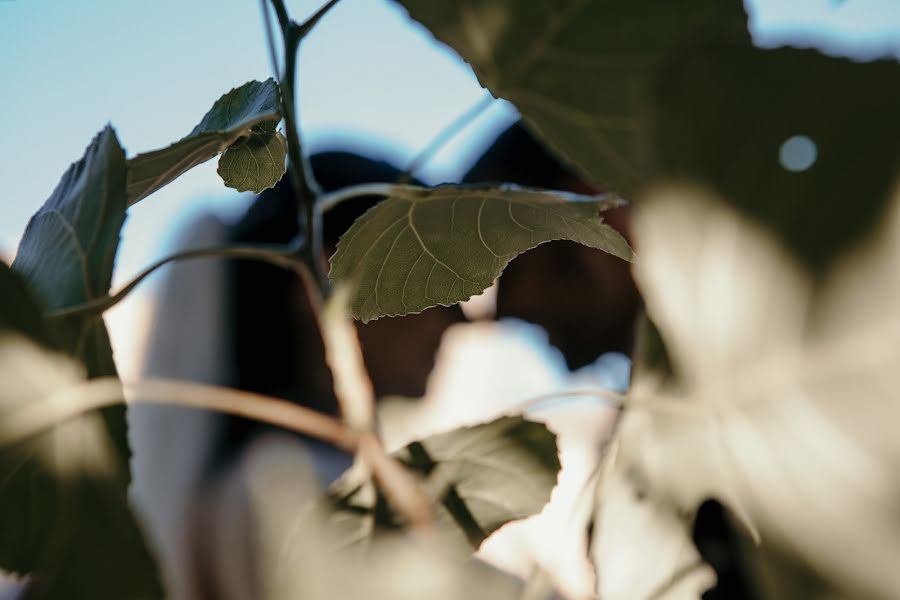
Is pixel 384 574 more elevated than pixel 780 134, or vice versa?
pixel 780 134

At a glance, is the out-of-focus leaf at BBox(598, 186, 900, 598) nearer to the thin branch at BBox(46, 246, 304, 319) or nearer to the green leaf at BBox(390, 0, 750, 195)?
the green leaf at BBox(390, 0, 750, 195)

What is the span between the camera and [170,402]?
0.92 feet

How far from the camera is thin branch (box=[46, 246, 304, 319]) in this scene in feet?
0.97

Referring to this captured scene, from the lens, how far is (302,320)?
2812 millimetres

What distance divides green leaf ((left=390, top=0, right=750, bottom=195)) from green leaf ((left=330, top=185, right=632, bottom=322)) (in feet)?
0.19

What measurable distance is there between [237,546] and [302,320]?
85 cm

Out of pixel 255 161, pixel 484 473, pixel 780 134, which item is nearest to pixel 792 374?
pixel 780 134

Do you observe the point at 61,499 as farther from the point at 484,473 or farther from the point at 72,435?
the point at 484,473

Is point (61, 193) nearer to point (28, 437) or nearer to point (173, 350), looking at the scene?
point (28, 437)

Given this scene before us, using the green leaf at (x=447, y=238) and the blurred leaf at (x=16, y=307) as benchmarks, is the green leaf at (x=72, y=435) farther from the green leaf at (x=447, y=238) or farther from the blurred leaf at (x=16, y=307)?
the green leaf at (x=447, y=238)

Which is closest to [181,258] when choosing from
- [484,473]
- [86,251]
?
[86,251]

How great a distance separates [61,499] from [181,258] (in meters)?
0.10

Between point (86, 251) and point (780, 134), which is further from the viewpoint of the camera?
point (86, 251)

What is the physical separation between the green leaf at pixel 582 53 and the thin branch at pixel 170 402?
120mm
